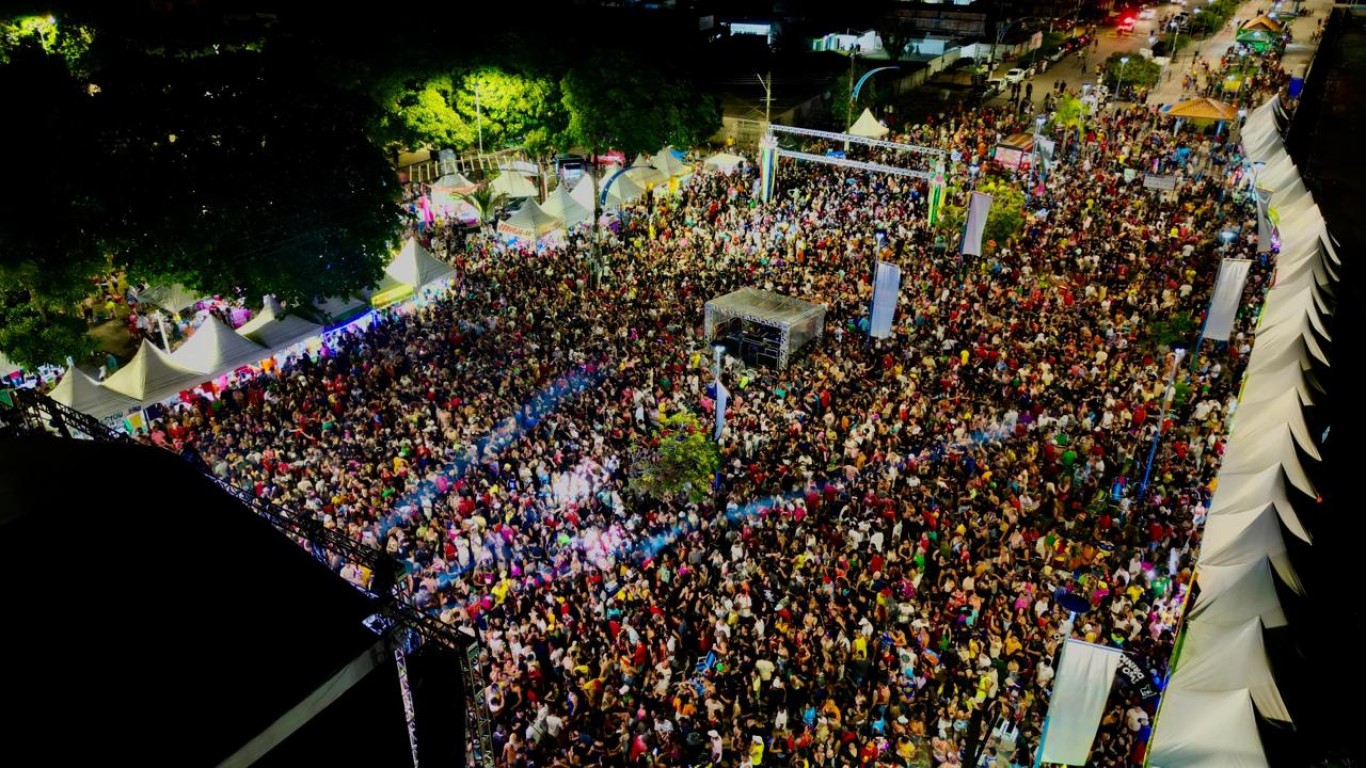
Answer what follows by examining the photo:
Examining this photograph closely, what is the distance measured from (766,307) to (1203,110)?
2284 centimetres

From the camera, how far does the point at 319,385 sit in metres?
15.6

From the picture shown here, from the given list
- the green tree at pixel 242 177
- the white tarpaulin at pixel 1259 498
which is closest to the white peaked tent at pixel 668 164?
the green tree at pixel 242 177

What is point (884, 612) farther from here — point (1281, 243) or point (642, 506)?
point (1281, 243)

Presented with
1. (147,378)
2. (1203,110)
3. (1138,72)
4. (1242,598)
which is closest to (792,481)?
(1242,598)

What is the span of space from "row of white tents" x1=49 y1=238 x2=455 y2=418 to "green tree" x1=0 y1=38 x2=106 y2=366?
1066mm

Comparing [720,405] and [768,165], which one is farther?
[768,165]

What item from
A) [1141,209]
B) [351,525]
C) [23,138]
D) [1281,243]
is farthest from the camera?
[1141,209]

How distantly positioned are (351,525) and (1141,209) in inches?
852

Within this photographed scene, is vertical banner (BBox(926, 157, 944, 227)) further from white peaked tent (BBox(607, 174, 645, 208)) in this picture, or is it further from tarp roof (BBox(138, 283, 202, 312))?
tarp roof (BBox(138, 283, 202, 312))

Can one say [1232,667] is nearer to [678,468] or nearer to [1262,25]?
[678,468]

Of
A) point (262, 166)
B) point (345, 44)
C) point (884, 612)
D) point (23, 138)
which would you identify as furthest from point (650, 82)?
point (884, 612)

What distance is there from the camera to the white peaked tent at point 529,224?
23250 millimetres

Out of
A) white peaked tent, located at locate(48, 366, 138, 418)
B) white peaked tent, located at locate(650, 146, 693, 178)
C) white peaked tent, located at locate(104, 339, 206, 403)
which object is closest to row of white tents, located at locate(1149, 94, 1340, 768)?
white peaked tent, located at locate(104, 339, 206, 403)

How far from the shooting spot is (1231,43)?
174 feet
